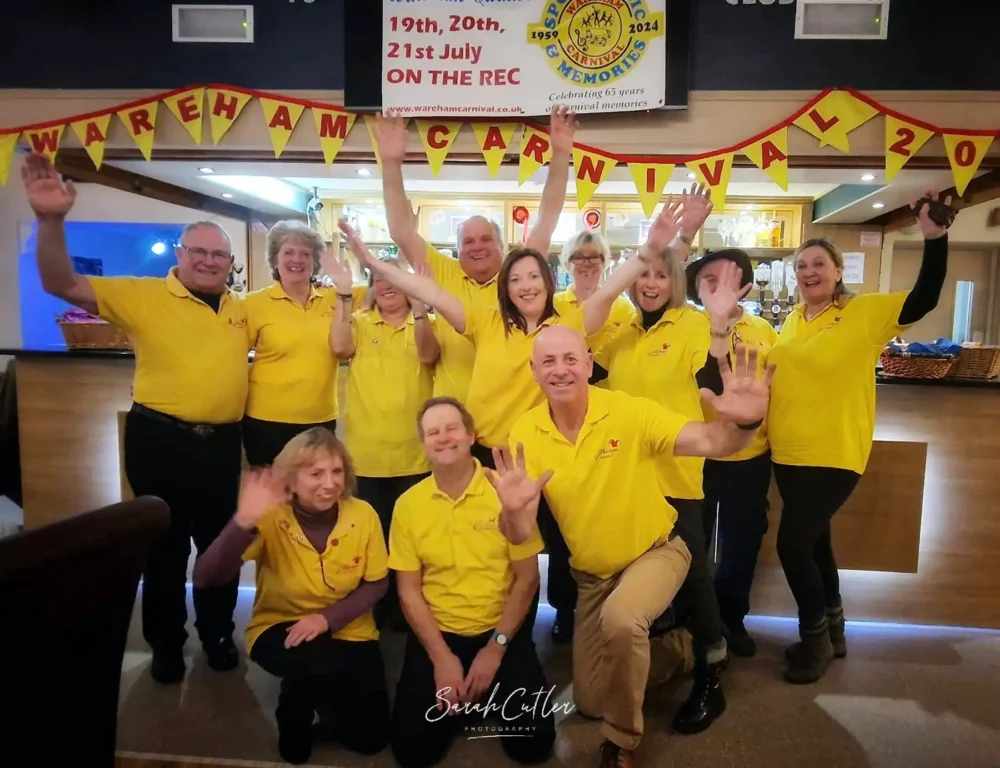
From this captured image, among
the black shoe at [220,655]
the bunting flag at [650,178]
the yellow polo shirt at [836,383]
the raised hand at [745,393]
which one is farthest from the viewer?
the bunting flag at [650,178]

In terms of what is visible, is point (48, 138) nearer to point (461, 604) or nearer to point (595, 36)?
point (595, 36)

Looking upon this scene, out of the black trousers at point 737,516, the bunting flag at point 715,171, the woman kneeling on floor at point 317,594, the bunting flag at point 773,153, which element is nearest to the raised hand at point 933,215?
the bunting flag at point 773,153

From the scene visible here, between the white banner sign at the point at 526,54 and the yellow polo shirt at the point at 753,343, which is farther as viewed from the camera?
the white banner sign at the point at 526,54

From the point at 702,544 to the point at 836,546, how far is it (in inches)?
39.5

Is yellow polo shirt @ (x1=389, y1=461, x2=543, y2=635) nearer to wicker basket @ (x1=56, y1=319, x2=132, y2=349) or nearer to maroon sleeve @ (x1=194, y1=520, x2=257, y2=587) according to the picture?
maroon sleeve @ (x1=194, y1=520, x2=257, y2=587)

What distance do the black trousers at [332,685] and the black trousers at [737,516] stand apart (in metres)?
1.15

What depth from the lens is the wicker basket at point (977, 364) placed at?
2467 millimetres

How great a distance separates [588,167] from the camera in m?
2.51

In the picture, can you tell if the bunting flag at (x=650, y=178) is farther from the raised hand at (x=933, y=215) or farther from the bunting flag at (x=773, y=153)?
the raised hand at (x=933, y=215)

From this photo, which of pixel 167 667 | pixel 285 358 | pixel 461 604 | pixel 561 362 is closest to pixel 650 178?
pixel 561 362

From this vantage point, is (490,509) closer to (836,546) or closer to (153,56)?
(836,546)

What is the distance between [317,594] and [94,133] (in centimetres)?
208

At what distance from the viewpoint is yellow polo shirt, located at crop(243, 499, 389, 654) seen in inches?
68.6

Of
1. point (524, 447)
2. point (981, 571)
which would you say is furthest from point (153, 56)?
point (981, 571)
